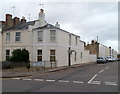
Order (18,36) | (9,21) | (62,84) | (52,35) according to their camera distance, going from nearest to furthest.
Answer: (62,84), (52,35), (18,36), (9,21)

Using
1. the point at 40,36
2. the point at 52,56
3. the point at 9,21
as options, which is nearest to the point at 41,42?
the point at 40,36

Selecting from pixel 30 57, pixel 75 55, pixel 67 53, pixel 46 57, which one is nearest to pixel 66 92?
pixel 46 57

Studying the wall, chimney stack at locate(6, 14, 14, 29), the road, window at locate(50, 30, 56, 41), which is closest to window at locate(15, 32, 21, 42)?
the wall

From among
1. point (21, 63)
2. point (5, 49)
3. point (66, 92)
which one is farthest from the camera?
point (5, 49)

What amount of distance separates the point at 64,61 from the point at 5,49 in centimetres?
1046

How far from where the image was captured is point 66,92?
882 centimetres

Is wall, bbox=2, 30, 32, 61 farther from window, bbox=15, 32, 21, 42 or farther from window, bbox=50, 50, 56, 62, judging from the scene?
window, bbox=50, 50, 56, 62

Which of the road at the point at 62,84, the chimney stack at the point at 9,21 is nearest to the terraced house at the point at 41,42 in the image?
the chimney stack at the point at 9,21

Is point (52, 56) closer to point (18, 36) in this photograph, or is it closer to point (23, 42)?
point (23, 42)

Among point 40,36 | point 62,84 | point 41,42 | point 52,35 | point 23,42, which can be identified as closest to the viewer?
point 62,84

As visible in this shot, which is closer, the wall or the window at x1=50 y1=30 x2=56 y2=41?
the window at x1=50 y1=30 x2=56 y2=41

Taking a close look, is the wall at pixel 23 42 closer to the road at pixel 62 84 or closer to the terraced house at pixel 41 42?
the terraced house at pixel 41 42

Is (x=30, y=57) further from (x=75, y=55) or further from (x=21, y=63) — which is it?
(x=75, y=55)

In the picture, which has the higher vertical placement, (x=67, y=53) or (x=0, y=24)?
(x=0, y=24)
